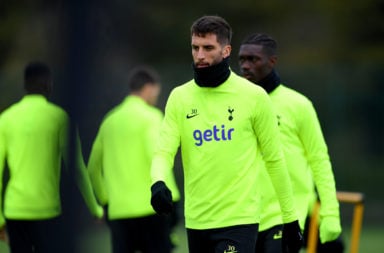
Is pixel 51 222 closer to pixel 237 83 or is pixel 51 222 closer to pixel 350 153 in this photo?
pixel 237 83

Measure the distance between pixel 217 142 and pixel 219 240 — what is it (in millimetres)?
431

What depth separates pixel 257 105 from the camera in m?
5.10

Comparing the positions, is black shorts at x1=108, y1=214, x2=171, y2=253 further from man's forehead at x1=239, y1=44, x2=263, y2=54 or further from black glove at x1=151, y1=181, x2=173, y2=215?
black glove at x1=151, y1=181, x2=173, y2=215

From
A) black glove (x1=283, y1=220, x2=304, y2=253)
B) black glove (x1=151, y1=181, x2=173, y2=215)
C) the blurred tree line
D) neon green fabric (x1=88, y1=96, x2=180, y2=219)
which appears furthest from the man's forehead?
the blurred tree line

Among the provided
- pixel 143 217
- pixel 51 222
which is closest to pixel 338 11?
pixel 143 217

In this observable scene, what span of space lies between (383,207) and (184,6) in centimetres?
422

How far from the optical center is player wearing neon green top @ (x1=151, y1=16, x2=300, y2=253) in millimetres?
5031

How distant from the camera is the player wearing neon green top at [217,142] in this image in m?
5.03

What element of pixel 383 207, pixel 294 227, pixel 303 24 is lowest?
pixel 383 207

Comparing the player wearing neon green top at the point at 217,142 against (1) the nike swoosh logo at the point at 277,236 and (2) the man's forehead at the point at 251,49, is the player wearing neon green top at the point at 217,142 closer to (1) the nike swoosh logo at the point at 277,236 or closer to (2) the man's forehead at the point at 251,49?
(1) the nike swoosh logo at the point at 277,236

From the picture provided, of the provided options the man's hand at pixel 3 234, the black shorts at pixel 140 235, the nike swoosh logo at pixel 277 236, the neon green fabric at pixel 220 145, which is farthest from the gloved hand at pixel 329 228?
the black shorts at pixel 140 235

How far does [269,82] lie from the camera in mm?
6207

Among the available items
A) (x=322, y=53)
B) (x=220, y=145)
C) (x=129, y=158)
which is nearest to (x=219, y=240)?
(x=220, y=145)

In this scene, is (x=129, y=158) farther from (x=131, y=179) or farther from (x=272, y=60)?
(x=272, y=60)
